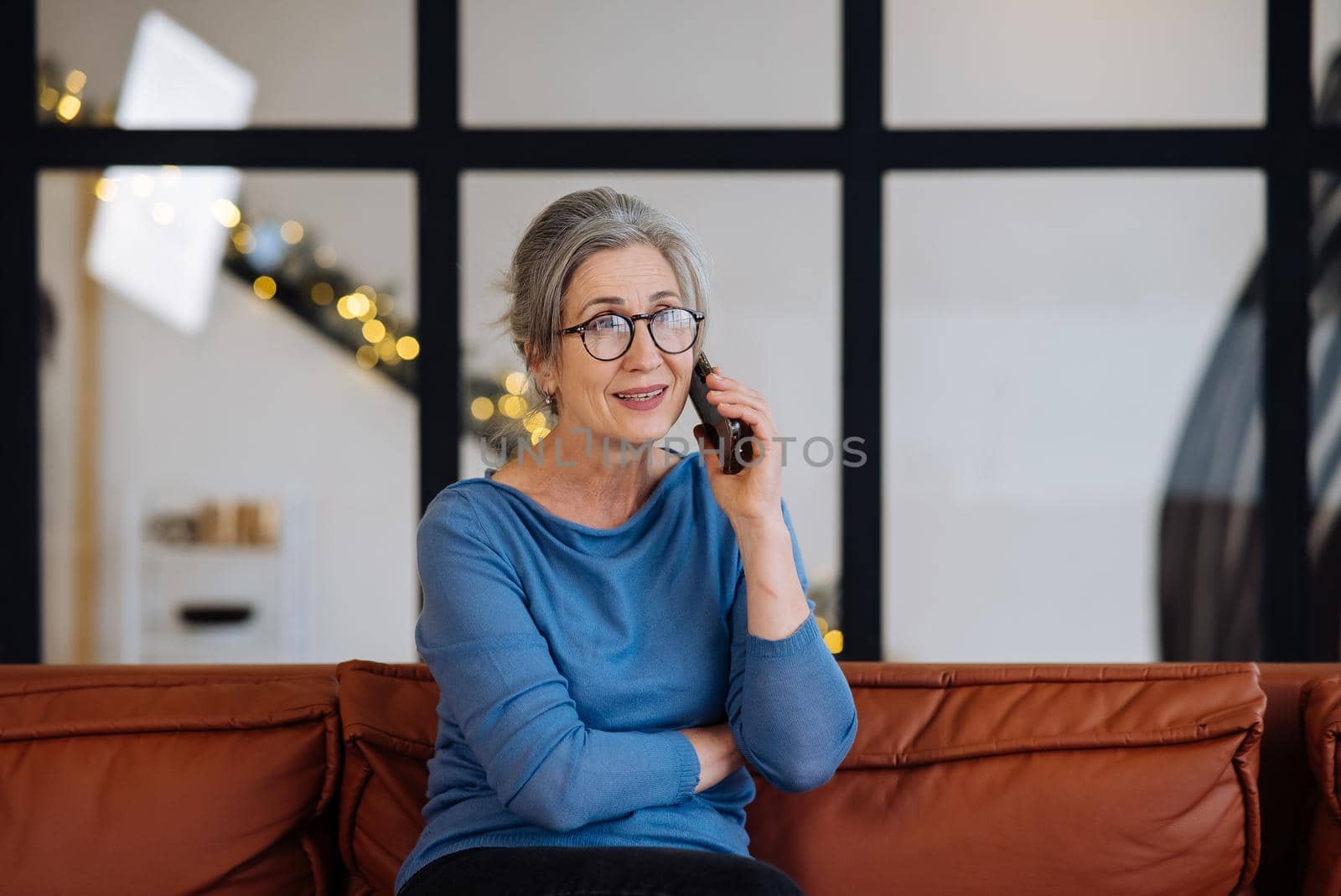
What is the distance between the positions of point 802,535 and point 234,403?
171 cm

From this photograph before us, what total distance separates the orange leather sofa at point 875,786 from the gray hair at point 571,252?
0.57 metres

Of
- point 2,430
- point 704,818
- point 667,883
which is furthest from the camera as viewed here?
point 2,430

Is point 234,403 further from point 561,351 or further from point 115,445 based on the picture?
point 561,351

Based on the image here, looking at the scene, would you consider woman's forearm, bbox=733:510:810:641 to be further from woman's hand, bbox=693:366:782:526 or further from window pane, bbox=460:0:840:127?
window pane, bbox=460:0:840:127

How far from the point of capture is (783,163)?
3285 millimetres

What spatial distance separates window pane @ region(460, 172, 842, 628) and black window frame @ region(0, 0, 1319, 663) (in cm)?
6

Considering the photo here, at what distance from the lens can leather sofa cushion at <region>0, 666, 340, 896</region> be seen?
1.52 m

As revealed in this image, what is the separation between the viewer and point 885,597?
11.0 ft

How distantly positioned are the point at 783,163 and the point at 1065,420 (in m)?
1.11

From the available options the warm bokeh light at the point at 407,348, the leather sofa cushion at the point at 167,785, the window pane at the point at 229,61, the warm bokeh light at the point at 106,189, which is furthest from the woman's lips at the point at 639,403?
the warm bokeh light at the point at 106,189

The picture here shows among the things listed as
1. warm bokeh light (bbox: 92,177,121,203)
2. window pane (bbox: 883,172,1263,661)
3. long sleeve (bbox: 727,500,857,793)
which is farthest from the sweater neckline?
warm bokeh light (bbox: 92,177,121,203)

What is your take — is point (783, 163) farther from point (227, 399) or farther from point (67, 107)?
point (67, 107)

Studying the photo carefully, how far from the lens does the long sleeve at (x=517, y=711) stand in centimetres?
130

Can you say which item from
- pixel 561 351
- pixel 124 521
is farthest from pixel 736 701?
pixel 124 521
